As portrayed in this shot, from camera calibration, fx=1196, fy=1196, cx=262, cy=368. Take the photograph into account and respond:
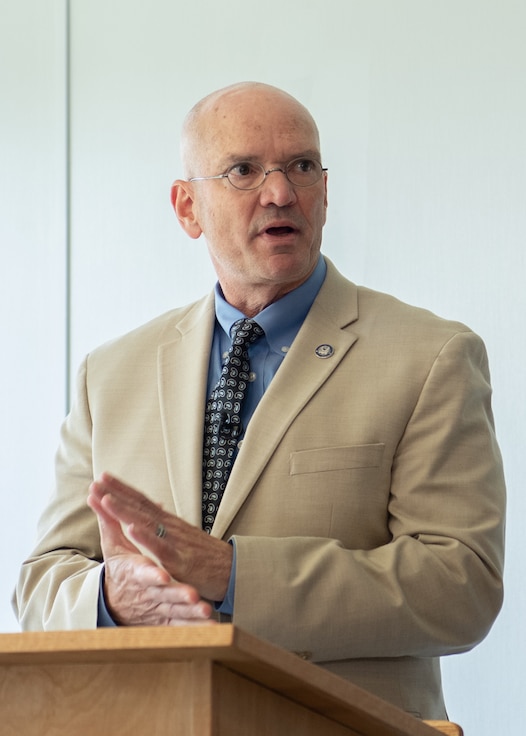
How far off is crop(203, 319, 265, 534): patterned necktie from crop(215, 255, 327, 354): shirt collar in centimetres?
2

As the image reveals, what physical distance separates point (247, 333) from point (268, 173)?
0.31m

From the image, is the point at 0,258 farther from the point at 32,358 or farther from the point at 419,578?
the point at 419,578

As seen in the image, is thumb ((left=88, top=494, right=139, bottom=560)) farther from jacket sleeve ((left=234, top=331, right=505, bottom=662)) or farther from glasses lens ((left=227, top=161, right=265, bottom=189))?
glasses lens ((left=227, top=161, right=265, bottom=189))

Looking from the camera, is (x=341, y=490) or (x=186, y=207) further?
(x=186, y=207)

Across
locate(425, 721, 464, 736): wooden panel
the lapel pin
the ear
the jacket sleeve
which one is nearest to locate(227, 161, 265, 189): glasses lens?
the ear

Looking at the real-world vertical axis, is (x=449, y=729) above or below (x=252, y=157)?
below

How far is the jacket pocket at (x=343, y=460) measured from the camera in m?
2.09

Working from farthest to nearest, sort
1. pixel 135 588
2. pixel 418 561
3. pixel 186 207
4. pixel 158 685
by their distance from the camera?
pixel 186 207
pixel 418 561
pixel 135 588
pixel 158 685

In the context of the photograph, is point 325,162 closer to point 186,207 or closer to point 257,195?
point 186,207

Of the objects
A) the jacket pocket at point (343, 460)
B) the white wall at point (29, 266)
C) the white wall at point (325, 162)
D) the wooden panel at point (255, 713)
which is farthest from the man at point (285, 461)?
the white wall at point (29, 266)

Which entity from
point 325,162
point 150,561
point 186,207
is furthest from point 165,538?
point 325,162

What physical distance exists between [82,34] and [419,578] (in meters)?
2.52

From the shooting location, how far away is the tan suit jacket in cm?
192

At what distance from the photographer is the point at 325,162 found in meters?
3.34
